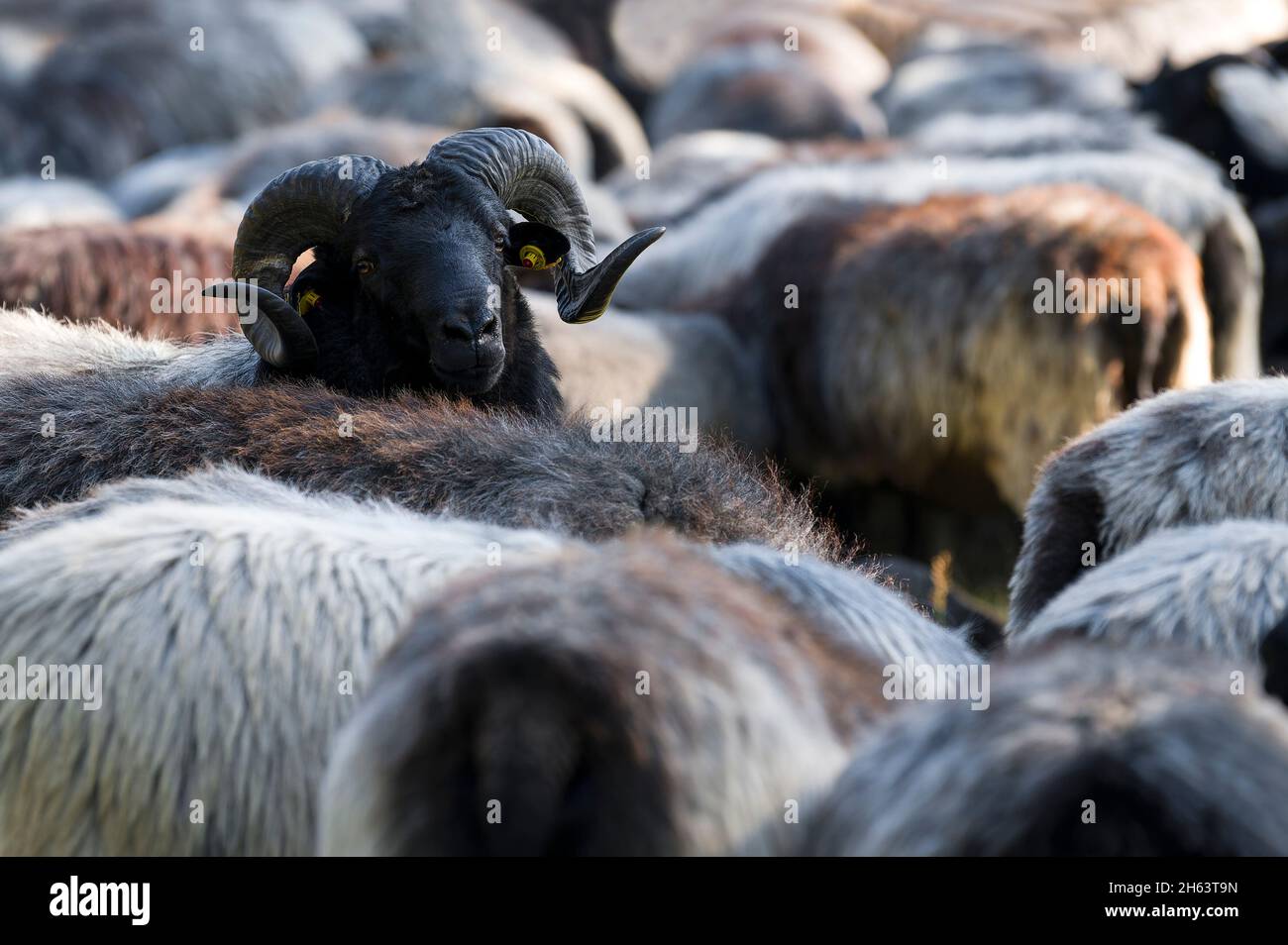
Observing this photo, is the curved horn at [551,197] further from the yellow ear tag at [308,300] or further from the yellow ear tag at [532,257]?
the yellow ear tag at [308,300]

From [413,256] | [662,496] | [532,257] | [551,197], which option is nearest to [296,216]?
[413,256]

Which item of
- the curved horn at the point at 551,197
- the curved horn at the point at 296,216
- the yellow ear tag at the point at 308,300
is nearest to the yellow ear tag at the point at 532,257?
the curved horn at the point at 551,197

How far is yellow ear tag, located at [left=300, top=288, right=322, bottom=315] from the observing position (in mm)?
5461

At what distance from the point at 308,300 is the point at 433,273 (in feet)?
1.70

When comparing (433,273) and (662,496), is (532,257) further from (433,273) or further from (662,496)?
(662,496)

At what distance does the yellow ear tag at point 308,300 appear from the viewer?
5461mm

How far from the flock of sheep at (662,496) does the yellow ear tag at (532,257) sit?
1 cm

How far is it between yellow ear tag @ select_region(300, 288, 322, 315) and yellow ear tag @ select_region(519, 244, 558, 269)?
0.73 meters

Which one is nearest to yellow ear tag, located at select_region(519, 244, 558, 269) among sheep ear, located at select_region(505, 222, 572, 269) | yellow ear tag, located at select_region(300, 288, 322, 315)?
sheep ear, located at select_region(505, 222, 572, 269)

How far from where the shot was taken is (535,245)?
5809 millimetres

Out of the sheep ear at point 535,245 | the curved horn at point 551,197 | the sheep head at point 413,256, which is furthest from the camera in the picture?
the sheep ear at point 535,245

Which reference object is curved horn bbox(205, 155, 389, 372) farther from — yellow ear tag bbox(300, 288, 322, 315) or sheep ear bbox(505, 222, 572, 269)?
sheep ear bbox(505, 222, 572, 269)

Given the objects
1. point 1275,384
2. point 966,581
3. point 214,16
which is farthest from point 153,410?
point 214,16

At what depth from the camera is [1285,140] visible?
36.4 ft
